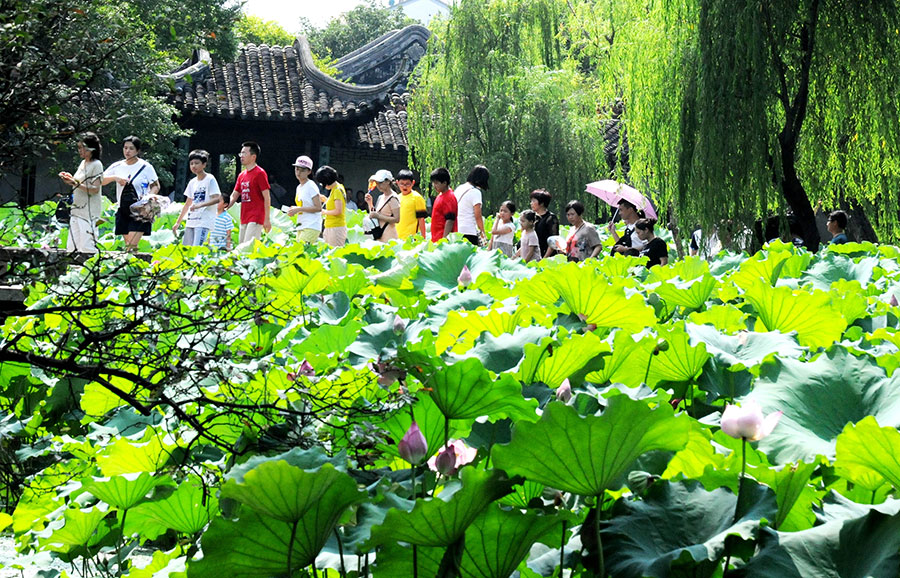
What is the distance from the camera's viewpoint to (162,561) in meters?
1.69

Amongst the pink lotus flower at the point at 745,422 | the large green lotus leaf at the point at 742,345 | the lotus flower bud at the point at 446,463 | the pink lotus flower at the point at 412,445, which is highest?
the pink lotus flower at the point at 745,422

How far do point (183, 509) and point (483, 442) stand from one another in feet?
1.86

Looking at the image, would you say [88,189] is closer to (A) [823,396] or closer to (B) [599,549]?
(A) [823,396]

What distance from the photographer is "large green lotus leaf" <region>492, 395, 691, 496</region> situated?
1.16 meters

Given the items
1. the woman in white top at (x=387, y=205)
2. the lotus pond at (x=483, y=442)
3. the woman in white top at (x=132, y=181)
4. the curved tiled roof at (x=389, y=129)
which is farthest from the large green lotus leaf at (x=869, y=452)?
the curved tiled roof at (x=389, y=129)

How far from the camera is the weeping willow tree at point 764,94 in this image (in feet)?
25.9

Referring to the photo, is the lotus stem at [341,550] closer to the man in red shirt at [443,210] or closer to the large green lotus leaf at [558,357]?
the large green lotus leaf at [558,357]

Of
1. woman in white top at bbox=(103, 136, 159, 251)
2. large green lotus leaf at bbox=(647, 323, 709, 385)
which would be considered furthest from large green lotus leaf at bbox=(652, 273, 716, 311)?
woman in white top at bbox=(103, 136, 159, 251)

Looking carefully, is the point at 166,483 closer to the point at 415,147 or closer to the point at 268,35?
the point at 415,147

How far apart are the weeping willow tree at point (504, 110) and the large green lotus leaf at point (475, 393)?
1466 cm

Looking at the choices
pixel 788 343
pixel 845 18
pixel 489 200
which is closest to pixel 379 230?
pixel 845 18

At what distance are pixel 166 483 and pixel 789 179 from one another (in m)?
7.17

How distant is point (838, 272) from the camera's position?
3.71 m

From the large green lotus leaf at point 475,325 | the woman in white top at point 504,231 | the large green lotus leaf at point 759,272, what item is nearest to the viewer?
the large green lotus leaf at point 475,325
